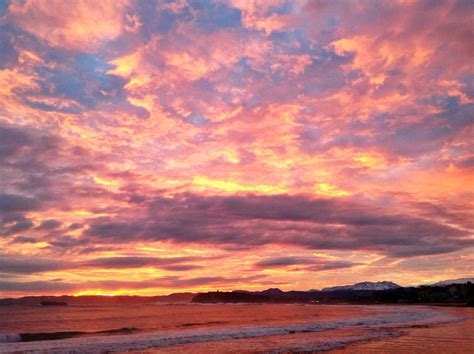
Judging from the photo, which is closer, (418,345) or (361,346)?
(418,345)

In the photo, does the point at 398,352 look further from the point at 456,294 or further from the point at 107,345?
the point at 456,294

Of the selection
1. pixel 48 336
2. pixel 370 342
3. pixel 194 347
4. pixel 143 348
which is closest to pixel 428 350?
pixel 370 342

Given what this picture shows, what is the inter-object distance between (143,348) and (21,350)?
977 cm

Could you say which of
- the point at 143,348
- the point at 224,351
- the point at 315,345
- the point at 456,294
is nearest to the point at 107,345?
the point at 143,348

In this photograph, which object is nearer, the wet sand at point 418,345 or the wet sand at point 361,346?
the wet sand at point 418,345

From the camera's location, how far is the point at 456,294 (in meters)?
189

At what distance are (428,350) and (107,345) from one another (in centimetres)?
2420

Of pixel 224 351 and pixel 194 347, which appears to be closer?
pixel 224 351

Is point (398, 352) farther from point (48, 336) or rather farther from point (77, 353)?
point (48, 336)

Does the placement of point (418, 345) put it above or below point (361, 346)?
above

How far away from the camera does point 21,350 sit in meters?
35.0

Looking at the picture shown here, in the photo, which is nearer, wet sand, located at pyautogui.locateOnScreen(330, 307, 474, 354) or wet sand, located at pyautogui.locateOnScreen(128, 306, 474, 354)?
wet sand, located at pyautogui.locateOnScreen(330, 307, 474, 354)

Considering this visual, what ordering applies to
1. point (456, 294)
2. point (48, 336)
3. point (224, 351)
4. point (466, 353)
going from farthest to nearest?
1. point (456, 294)
2. point (48, 336)
3. point (224, 351)
4. point (466, 353)

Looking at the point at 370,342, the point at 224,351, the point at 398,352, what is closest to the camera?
the point at 398,352
